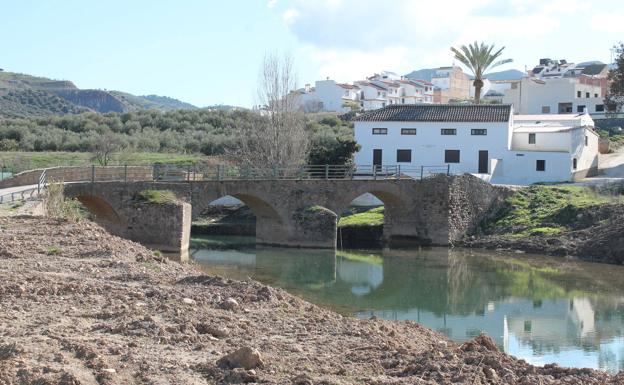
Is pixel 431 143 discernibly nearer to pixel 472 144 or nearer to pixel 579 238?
pixel 472 144

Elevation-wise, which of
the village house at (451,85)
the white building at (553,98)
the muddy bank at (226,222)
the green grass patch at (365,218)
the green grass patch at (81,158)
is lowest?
the muddy bank at (226,222)

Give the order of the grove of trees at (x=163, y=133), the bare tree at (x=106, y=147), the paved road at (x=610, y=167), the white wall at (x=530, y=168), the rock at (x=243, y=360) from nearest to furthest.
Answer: the rock at (x=243, y=360) → the white wall at (x=530, y=168) → the paved road at (x=610, y=167) → the grove of trees at (x=163, y=133) → the bare tree at (x=106, y=147)

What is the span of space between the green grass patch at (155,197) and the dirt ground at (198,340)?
1671cm

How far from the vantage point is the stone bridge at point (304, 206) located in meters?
34.4

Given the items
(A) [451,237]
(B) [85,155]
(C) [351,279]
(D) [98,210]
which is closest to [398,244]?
(A) [451,237]

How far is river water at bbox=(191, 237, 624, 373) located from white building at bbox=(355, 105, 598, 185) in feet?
32.8

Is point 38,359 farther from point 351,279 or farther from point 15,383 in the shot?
point 351,279

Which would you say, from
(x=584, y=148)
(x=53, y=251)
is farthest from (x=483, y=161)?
(x=53, y=251)

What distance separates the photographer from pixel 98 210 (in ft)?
121

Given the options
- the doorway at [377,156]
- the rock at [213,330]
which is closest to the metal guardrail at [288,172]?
the doorway at [377,156]

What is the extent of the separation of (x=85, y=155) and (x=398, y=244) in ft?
82.5

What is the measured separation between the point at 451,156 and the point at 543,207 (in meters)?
8.65

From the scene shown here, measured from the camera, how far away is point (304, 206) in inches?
1581

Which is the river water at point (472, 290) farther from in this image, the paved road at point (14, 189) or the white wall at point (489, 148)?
the white wall at point (489, 148)
